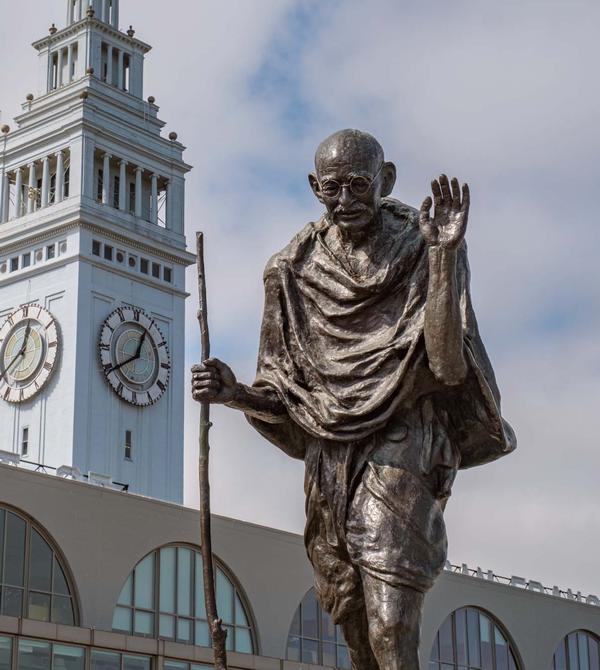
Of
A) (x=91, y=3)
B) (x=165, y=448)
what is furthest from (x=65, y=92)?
(x=165, y=448)

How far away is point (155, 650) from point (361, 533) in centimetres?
3874

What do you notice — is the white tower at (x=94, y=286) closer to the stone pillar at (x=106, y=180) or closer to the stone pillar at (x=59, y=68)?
the stone pillar at (x=106, y=180)

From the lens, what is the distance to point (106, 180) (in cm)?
8169

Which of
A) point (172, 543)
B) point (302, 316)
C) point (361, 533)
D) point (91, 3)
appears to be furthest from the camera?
point (91, 3)

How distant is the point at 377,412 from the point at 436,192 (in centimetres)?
60

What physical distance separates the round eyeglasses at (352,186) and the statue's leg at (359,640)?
1.13m

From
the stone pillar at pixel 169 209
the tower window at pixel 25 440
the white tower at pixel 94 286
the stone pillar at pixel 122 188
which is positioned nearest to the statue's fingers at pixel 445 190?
the white tower at pixel 94 286

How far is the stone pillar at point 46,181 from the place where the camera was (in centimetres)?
8168

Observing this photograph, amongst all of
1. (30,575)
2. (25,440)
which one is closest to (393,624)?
(30,575)

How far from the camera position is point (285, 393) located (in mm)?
4422

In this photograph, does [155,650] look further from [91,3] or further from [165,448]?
[91,3]

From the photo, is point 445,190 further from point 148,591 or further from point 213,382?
point 148,591

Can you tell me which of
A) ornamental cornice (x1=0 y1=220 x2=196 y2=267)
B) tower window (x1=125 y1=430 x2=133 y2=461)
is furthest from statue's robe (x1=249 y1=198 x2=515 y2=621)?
tower window (x1=125 y1=430 x2=133 y2=461)

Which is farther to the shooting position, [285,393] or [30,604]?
[30,604]
